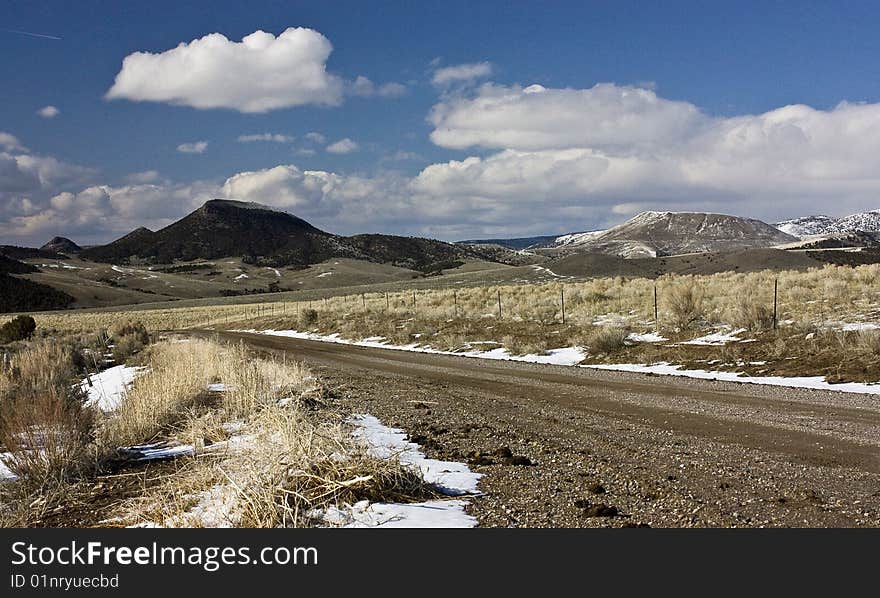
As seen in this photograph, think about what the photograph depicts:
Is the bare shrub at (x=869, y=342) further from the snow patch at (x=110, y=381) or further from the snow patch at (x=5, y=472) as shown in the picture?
the snow patch at (x=110, y=381)

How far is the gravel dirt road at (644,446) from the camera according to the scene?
6.20 meters

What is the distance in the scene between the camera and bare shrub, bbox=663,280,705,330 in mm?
23281

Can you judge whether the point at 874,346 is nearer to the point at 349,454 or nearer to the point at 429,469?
the point at 429,469

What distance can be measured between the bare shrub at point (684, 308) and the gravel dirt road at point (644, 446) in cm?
747

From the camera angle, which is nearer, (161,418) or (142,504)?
(142,504)

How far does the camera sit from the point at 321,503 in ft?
20.0

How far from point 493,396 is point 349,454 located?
7.52 meters

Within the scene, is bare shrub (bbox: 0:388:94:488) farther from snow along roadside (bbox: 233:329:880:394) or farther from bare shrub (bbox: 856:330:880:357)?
bare shrub (bbox: 856:330:880:357)

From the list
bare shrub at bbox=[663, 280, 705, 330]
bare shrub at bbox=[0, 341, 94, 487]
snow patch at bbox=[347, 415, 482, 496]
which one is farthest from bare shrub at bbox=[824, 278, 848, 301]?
bare shrub at bbox=[0, 341, 94, 487]

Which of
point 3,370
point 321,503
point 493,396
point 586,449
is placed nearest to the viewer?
point 321,503

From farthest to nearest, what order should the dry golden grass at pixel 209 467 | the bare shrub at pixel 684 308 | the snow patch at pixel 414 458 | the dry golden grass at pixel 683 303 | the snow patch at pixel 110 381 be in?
the bare shrub at pixel 684 308 → the dry golden grass at pixel 683 303 → the snow patch at pixel 110 381 → the snow patch at pixel 414 458 → the dry golden grass at pixel 209 467

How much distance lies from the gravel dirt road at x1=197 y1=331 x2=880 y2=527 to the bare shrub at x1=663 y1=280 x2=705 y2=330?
7469 millimetres

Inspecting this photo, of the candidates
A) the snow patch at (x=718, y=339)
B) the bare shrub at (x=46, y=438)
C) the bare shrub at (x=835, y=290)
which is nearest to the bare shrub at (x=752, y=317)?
the snow patch at (x=718, y=339)
